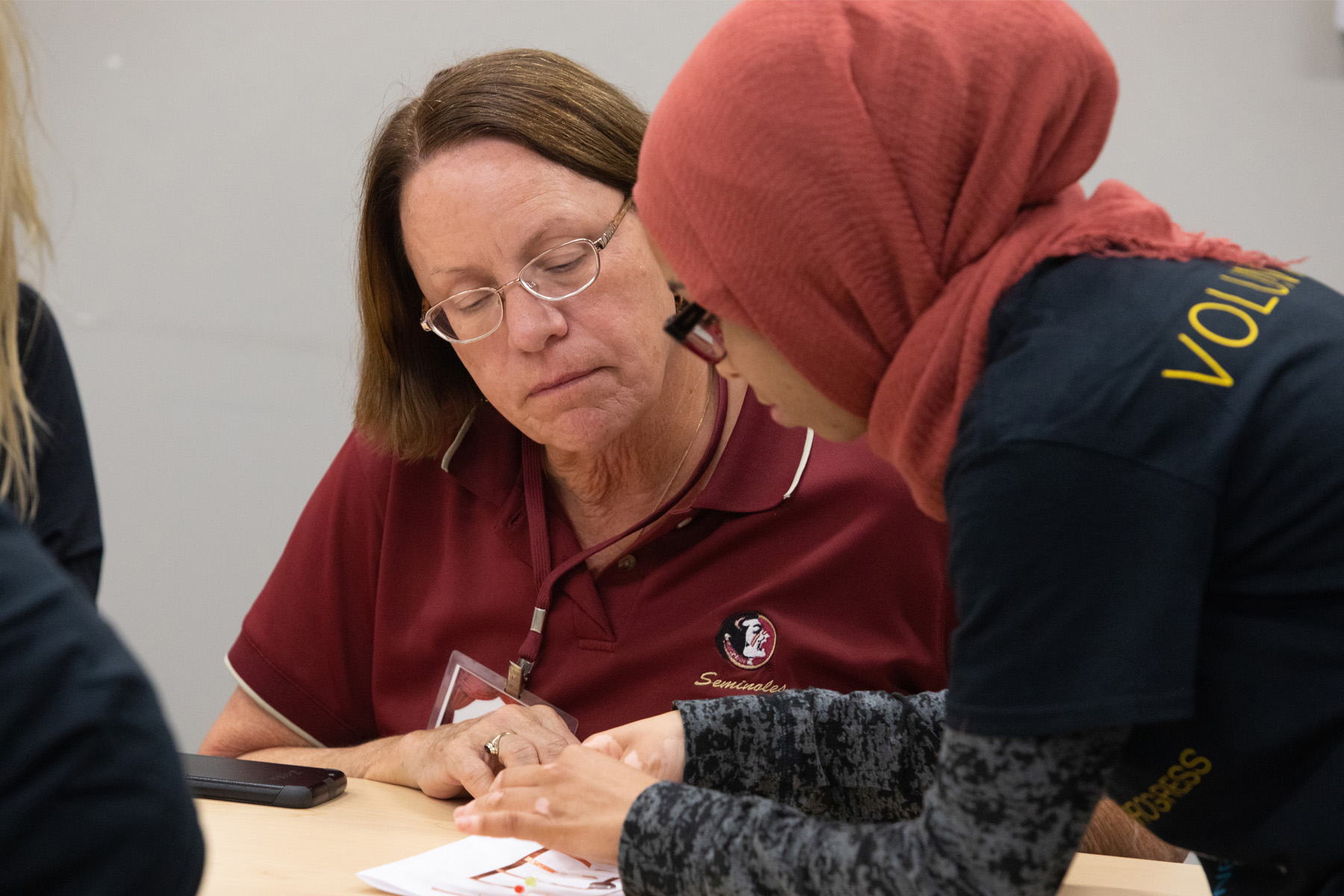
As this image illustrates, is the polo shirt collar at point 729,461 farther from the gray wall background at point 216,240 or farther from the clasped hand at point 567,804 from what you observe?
the gray wall background at point 216,240

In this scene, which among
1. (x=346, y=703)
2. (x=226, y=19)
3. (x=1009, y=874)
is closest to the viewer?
(x=1009, y=874)

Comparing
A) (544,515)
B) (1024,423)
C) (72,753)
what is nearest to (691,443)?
(544,515)

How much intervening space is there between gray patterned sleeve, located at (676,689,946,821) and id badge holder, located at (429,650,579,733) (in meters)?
0.34

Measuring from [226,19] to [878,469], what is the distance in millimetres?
1724

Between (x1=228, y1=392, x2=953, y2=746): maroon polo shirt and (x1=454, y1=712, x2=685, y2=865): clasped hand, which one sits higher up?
(x1=454, y1=712, x2=685, y2=865): clasped hand

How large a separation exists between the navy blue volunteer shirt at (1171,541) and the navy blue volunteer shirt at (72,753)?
458 millimetres

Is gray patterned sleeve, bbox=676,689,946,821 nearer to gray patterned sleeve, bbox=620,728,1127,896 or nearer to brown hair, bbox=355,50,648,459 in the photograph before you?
gray patterned sleeve, bbox=620,728,1127,896

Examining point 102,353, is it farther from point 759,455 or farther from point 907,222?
point 907,222

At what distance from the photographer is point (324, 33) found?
2.31m

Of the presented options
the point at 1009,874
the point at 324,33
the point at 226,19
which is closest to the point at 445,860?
the point at 1009,874

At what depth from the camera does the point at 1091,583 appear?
0.68 meters

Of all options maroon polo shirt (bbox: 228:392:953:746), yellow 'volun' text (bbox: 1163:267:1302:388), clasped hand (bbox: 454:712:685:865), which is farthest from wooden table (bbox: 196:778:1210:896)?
yellow 'volun' text (bbox: 1163:267:1302:388)

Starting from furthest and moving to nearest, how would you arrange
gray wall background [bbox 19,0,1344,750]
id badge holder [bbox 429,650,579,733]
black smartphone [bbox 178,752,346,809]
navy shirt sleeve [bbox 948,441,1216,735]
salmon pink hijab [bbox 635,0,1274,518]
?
1. gray wall background [bbox 19,0,1344,750]
2. id badge holder [bbox 429,650,579,733]
3. black smartphone [bbox 178,752,346,809]
4. salmon pink hijab [bbox 635,0,1274,518]
5. navy shirt sleeve [bbox 948,441,1216,735]

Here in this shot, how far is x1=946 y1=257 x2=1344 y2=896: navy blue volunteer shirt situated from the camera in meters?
0.68
